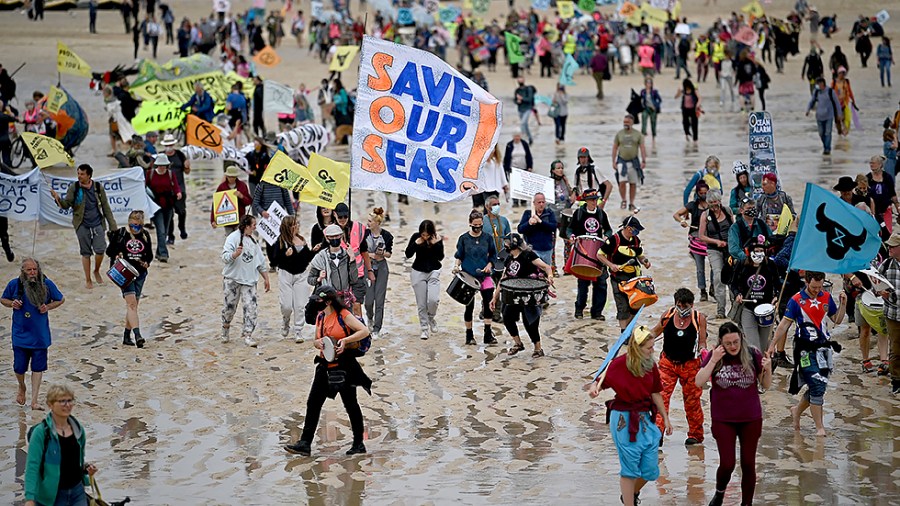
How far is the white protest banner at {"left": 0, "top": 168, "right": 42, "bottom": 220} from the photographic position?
1703cm

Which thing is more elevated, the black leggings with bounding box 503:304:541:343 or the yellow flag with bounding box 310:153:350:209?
the yellow flag with bounding box 310:153:350:209

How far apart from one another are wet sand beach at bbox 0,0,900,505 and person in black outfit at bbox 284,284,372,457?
0.79 feet

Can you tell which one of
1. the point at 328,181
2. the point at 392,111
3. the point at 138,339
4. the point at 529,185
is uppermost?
the point at 392,111

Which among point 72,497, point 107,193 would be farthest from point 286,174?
point 72,497

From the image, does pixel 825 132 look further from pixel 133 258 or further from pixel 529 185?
pixel 133 258

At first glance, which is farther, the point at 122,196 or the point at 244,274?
the point at 122,196

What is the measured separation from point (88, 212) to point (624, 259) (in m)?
6.96

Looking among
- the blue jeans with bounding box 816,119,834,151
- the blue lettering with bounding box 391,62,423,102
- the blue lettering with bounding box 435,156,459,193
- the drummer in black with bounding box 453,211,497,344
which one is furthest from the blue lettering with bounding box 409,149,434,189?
the blue jeans with bounding box 816,119,834,151

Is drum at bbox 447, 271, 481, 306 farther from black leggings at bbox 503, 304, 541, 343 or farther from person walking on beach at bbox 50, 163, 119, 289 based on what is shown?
person walking on beach at bbox 50, 163, 119, 289

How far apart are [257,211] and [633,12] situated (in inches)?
1221

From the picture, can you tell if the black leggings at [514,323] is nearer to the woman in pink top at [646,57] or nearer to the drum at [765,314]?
the drum at [765,314]

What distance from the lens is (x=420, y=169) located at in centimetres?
1187

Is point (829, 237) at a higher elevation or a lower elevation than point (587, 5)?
lower

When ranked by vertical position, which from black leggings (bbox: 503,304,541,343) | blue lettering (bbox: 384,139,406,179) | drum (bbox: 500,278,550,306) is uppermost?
blue lettering (bbox: 384,139,406,179)
